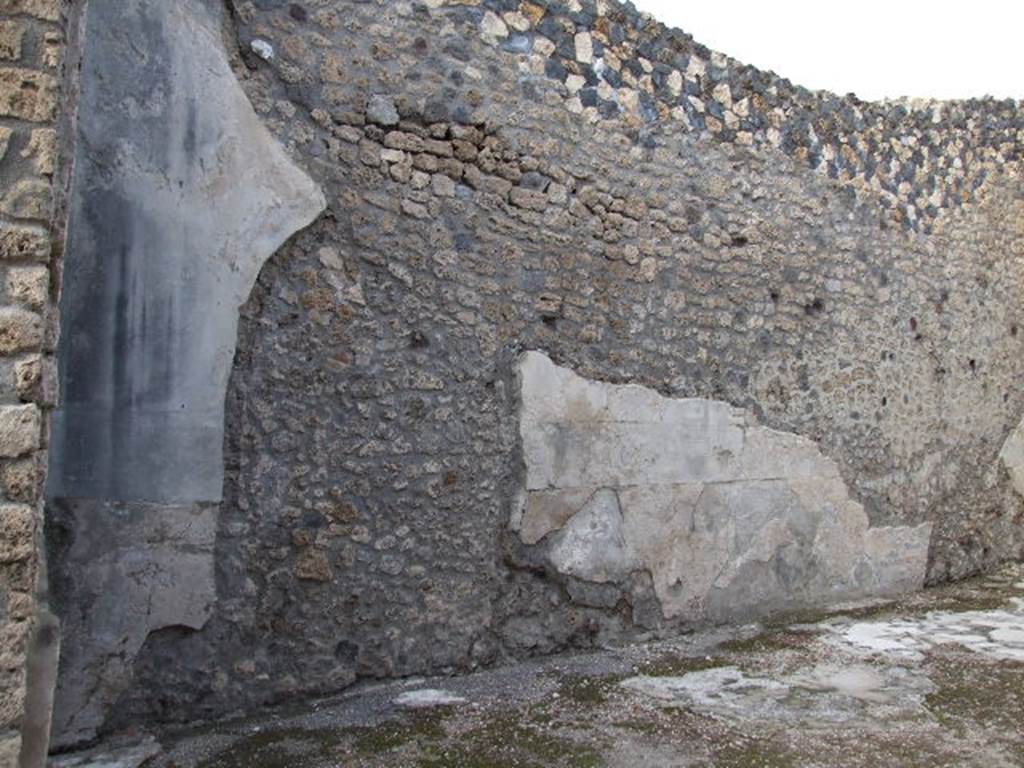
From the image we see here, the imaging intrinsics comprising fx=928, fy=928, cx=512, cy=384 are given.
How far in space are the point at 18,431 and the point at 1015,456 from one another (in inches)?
234

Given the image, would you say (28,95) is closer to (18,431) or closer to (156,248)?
(18,431)

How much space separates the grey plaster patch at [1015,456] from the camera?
5.89m

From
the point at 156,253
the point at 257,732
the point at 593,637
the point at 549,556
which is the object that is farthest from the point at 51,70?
the point at 593,637

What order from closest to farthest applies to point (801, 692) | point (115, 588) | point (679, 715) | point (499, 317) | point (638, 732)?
point (115, 588)
point (638, 732)
point (679, 715)
point (801, 692)
point (499, 317)

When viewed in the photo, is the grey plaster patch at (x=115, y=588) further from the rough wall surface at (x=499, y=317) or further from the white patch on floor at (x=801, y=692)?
the white patch on floor at (x=801, y=692)

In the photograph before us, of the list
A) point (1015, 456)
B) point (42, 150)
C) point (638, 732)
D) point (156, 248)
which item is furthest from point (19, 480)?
point (1015, 456)

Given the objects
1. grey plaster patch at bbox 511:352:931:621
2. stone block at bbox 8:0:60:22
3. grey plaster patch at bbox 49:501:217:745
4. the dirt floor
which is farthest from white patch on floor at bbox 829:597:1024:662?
stone block at bbox 8:0:60:22

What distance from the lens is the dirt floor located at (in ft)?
8.76

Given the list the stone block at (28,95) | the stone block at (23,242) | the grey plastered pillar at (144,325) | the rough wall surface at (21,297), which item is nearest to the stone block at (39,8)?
the rough wall surface at (21,297)

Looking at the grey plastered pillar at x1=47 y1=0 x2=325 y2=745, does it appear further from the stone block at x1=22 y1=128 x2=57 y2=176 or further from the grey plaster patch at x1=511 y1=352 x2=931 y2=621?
the grey plaster patch at x1=511 y1=352 x2=931 y2=621

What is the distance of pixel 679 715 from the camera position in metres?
3.08

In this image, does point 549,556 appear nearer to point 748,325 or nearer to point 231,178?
point 748,325

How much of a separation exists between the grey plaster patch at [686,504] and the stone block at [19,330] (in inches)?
85.2

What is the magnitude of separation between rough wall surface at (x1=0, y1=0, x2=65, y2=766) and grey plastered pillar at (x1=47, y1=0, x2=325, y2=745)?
1030 mm
